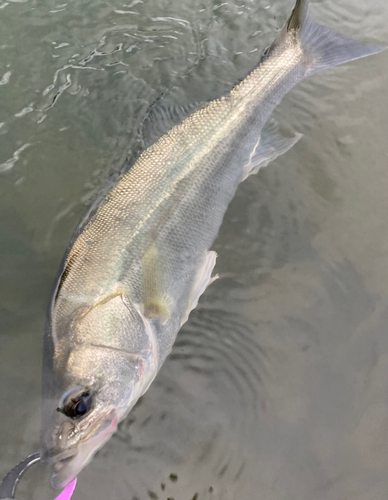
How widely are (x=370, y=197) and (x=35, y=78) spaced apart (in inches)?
115

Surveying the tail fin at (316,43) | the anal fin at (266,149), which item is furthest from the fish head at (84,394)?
the tail fin at (316,43)

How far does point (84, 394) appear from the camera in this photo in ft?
5.86

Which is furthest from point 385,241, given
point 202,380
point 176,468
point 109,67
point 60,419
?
point 109,67

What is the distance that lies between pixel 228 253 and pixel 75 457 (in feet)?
5.15

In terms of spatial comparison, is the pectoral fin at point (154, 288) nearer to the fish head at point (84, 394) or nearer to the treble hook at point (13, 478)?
the fish head at point (84, 394)

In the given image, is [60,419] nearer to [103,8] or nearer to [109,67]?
[109,67]

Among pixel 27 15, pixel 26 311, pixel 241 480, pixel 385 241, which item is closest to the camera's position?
pixel 241 480

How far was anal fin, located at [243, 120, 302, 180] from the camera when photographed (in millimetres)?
2723

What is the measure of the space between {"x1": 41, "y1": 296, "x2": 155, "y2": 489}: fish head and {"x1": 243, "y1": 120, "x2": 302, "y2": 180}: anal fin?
4.67ft

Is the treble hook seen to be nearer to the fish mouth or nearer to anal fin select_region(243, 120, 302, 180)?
the fish mouth

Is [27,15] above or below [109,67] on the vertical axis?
above

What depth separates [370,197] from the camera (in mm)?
3010

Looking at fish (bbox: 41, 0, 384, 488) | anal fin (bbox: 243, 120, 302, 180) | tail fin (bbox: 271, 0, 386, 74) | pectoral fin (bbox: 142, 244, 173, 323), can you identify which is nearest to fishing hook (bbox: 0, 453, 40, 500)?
fish (bbox: 41, 0, 384, 488)

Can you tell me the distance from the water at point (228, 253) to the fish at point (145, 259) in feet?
1.03
